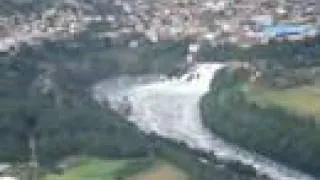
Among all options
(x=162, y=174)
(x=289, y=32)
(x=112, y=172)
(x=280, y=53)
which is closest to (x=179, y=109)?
(x=280, y=53)

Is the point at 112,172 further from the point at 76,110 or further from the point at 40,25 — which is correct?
the point at 40,25

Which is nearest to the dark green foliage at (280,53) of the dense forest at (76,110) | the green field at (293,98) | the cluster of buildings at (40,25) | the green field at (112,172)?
the dense forest at (76,110)

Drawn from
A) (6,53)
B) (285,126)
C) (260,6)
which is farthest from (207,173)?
(260,6)

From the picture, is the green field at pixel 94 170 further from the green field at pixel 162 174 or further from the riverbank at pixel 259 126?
the riverbank at pixel 259 126

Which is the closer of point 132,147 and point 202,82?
point 132,147

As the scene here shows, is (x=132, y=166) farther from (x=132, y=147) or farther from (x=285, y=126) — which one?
(x=285, y=126)

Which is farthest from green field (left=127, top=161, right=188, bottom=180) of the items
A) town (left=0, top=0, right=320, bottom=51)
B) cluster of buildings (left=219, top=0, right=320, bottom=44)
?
cluster of buildings (left=219, top=0, right=320, bottom=44)
